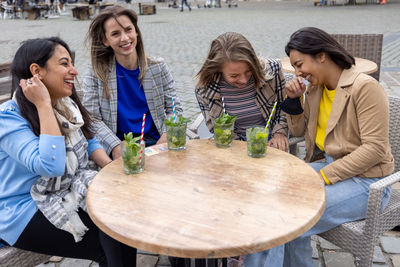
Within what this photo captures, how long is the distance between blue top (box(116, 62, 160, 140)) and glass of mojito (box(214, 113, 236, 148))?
3.02 ft

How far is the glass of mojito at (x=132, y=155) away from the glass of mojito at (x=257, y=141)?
1.92ft

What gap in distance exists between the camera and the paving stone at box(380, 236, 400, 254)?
2.69m

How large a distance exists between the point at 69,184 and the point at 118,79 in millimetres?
1038

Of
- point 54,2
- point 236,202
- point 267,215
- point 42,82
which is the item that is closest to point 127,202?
point 236,202

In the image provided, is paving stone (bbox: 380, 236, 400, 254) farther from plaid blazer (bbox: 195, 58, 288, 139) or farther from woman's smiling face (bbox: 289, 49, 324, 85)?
woman's smiling face (bbox: 289, 49, 324, 85)

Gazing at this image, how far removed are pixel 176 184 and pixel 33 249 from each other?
0.80m

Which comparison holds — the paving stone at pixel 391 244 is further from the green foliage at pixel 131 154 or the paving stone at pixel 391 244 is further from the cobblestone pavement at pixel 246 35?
the green foliage at pixel 131 154

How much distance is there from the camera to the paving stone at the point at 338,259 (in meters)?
2.60

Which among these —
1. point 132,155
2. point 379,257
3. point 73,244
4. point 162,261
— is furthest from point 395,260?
point 73,244

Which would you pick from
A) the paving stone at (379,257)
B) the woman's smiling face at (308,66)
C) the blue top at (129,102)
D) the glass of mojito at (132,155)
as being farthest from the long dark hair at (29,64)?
the paving stone at (379,257)

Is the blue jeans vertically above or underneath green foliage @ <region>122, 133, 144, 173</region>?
underneath

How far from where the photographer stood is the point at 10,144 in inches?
74.0

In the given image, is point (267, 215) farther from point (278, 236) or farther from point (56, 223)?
point (56, 223)

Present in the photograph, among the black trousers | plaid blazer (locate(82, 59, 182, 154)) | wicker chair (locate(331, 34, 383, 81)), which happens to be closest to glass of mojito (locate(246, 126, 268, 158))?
the black trousers
